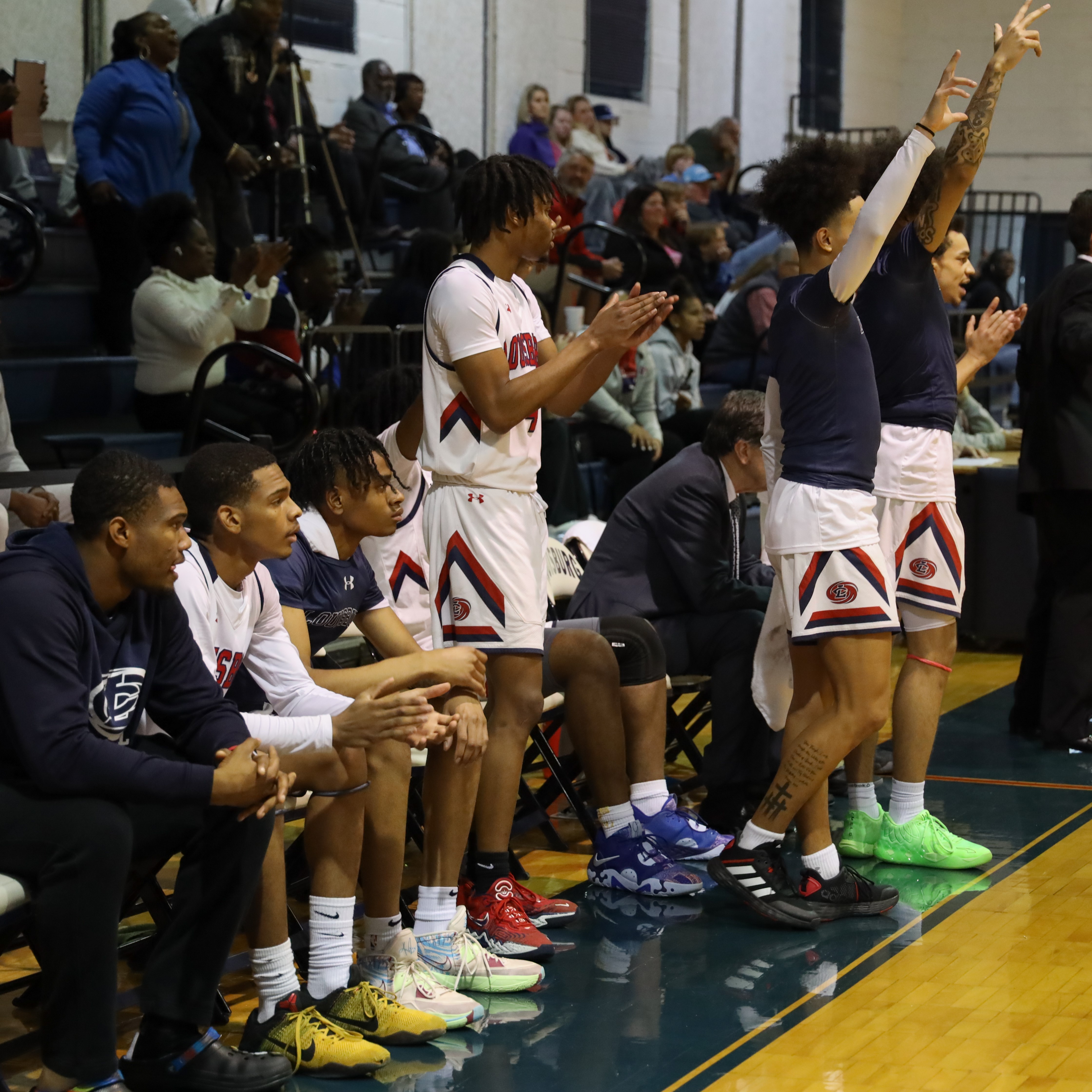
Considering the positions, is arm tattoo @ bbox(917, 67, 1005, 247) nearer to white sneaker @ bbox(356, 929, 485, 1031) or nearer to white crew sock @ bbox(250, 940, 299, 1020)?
white sneaker @ bbox(356, 929, 485, 1031)

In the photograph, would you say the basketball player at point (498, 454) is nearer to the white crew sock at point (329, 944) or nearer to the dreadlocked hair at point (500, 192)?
the dreadlocked hair at point (500, 192)

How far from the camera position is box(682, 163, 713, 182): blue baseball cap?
42.2 feet

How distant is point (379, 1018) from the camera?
10.2ft

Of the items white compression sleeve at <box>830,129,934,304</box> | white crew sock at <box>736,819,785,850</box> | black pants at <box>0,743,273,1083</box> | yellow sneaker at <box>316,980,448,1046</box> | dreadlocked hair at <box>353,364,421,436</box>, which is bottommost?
yellow sneaker at <box>316,980,448,1046</box>

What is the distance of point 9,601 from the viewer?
2.74 m

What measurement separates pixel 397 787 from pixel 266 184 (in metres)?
5.50

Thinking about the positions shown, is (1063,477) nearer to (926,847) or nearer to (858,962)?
(926,847)

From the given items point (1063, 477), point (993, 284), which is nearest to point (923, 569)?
point (1063, 477)

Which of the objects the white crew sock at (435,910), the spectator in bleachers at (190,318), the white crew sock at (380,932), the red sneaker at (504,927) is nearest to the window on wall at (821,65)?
the spectator in bleachers at (190,318)

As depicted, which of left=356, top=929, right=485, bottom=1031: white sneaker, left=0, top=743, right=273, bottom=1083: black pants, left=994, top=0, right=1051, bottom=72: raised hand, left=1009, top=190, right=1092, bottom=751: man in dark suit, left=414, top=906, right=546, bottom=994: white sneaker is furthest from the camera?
left=1009, top=190, right=1092, bottom=751: man in dark suit

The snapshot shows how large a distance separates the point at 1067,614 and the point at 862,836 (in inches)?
60.7

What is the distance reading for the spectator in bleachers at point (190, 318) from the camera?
240 inches

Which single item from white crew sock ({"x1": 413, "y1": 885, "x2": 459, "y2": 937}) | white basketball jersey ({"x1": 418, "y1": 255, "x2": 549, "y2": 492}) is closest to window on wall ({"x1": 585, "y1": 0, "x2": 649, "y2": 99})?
white basketball jersey ({"x1": 418, "y1": 255, "x2": 549, "y2": 492})

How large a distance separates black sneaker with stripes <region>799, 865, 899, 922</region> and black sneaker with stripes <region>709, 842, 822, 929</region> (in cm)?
3
